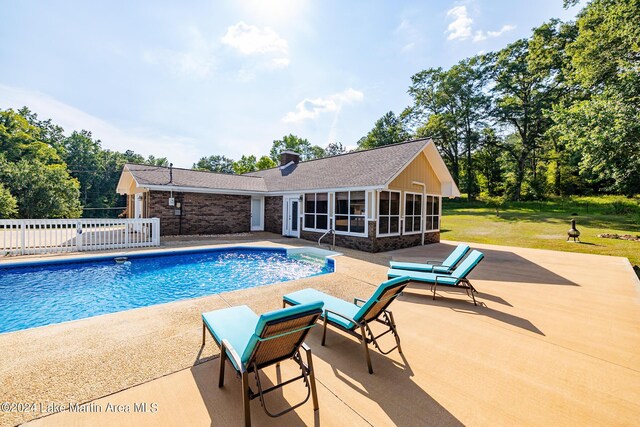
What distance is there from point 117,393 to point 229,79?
1289cm

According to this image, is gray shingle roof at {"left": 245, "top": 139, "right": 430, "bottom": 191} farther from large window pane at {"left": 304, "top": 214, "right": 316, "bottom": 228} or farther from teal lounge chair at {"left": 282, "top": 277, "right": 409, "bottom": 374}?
teal lounge chair at {"left": 282, "top": 277, "right": 409, "bottom": 374}

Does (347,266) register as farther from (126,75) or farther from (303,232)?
(126,75)

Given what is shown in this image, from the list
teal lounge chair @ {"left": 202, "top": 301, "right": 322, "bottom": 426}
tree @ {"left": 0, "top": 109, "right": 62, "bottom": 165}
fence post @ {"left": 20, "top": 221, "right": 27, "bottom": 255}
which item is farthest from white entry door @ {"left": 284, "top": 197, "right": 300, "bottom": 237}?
tree @ {"left": 0, "top": 109, "right": 62, "bottom": 165}

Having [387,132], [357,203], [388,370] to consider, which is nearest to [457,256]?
[388,370]

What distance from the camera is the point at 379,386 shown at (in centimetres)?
279

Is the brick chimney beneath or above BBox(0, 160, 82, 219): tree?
above

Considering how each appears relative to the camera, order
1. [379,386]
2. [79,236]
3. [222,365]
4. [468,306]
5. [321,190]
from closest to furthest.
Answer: [222,365], [379,386], [468,306], [79,236], [321,190]

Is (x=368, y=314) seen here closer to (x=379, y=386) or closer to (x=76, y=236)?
(x=379, y=386)

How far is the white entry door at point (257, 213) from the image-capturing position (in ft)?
55.9

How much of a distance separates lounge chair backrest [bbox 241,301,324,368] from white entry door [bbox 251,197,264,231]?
1498cm

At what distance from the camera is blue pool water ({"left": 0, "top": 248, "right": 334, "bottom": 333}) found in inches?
214

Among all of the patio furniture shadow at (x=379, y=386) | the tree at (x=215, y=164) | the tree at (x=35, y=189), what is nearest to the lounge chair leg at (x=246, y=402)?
the patio furniture shadow at (x=379, y=386)

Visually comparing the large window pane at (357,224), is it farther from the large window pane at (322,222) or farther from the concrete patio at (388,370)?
the concrete patio at (388,370)

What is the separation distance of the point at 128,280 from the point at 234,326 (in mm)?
6265
